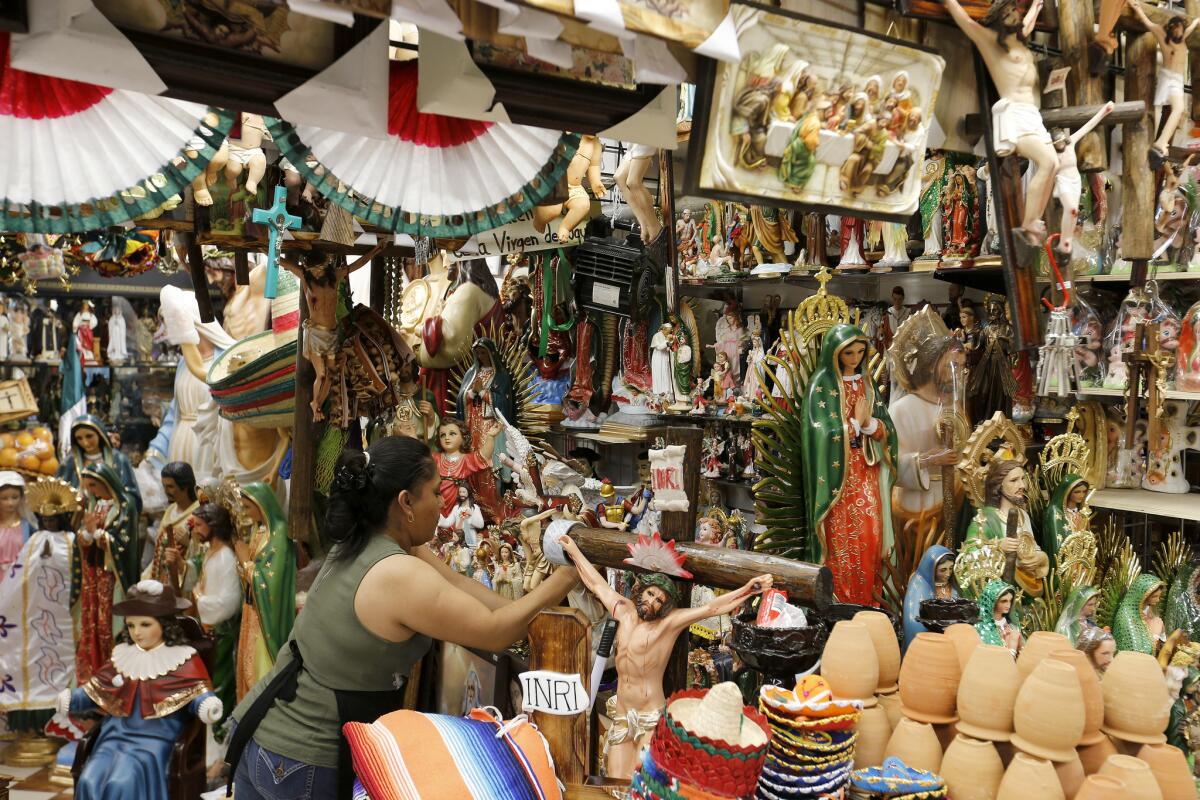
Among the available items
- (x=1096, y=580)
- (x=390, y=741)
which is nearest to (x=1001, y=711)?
(x=390, y=741)

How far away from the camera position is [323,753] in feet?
7.38

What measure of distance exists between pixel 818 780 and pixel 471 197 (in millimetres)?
1435

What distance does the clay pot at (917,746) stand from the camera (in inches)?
75.0

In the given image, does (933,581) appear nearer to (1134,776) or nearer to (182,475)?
(1134,776)

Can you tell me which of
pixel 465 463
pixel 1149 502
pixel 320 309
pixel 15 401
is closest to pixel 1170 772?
pixel 1149 502

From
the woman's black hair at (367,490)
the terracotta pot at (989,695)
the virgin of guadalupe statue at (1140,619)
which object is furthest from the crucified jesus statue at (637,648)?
the virgin of guadalupe statue at (1140,619)

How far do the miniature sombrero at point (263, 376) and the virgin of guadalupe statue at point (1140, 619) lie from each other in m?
3.39

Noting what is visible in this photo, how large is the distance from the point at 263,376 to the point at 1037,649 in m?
3.57

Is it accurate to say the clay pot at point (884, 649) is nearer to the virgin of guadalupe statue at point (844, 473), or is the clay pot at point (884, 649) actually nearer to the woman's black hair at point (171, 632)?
the virgin of guadalupe statue at point (844, 473)

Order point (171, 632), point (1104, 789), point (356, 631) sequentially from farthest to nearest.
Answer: point (171, 632) < point (356, 631) < point (1104, 789)

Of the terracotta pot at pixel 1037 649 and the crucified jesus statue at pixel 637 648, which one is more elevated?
the terracotta pot at pixel 1037 649

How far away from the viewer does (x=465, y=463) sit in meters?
4.84

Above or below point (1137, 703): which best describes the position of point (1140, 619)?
below

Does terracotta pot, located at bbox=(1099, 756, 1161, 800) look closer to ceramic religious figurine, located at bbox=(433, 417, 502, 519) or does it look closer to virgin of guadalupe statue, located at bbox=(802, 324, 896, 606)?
virgin of guadalupe statue, located at bbox=(802, 324, 896, 606)
